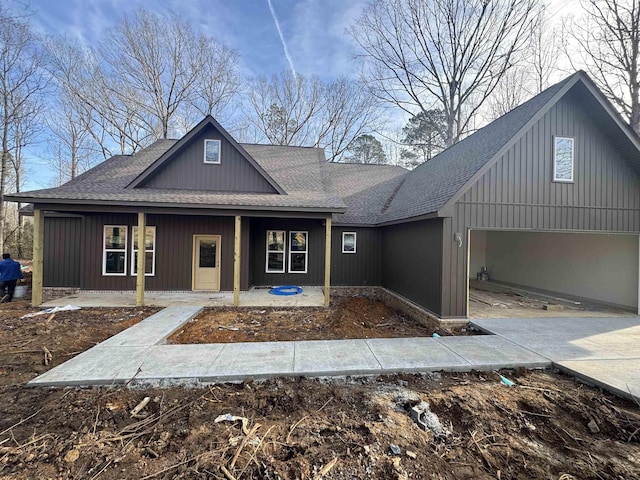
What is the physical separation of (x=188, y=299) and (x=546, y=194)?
10.5 m

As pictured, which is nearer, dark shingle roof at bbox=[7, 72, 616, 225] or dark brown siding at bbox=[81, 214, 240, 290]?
dark shingle roof at bbox=[7, 72, 616, 225]

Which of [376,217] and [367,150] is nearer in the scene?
[376,217]

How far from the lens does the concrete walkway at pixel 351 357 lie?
3975mm

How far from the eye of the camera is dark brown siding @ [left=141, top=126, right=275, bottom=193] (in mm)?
9766

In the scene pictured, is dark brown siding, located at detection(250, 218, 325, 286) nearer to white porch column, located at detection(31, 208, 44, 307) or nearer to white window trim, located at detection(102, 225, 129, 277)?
white window trim, located at detection(102, 225, 129, 277)

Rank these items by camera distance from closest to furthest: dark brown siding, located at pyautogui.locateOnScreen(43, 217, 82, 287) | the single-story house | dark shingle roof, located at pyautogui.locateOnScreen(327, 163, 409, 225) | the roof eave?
the single-story house < the roof eave < dark brown siding, located at pyautogui.locateOnScreen(43, 217, 82, 287) < dark shingle roof, located at pyautogui.locateOnScreen(327, 163, 409, 225)

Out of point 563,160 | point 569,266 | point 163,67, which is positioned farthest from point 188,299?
point 163,67

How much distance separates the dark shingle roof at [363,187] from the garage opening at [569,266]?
16.4ft

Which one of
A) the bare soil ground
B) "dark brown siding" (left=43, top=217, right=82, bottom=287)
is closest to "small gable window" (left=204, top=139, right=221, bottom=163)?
"dark brown siding" (left=43, top=217, right=82, bottom=287)

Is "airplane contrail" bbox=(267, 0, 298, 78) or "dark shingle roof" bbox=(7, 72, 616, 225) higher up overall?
"airplane contrail" bbox=(267, 0, 298, 78)

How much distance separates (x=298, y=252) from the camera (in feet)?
37.4

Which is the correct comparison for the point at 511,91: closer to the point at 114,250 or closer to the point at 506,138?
the point at 506,138

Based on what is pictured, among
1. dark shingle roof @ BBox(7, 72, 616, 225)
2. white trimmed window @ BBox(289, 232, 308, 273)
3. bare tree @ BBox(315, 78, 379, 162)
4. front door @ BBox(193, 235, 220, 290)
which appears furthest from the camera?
bare tree @ BBox(315, 78, 379, 162)

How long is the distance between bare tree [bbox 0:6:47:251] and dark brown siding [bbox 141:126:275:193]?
1148 cm
